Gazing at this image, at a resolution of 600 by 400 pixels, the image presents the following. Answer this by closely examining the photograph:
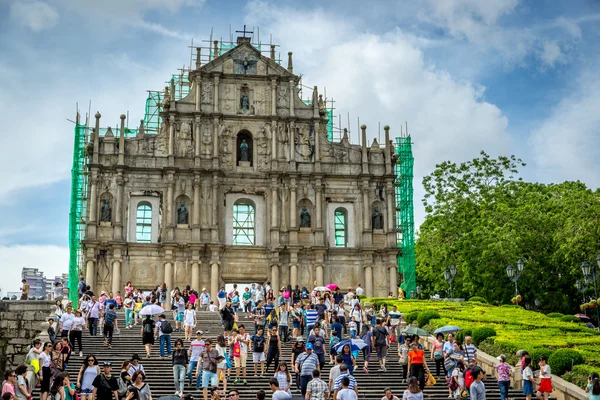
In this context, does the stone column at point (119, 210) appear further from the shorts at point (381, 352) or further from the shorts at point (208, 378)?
the shorts at point (208, 378)

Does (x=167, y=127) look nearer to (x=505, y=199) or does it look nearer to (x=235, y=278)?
(x=235, y=278)

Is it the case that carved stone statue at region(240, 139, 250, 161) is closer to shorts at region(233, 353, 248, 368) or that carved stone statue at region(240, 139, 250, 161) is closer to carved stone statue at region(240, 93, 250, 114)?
carved stone statue at region(240, 93, 250, 114)

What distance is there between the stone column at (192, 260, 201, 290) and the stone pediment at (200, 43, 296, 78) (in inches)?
473

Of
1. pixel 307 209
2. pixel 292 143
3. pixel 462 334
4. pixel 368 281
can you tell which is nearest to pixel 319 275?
pixel 368 281

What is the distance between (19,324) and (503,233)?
2585 centimetres

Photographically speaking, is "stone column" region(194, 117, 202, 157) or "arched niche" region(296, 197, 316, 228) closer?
"stone column" region(194, 117, 202, 157)

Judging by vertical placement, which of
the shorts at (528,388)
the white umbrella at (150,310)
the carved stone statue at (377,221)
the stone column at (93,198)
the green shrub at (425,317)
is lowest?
the shorts at (528,388)

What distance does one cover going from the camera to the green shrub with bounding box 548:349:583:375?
2362 cm

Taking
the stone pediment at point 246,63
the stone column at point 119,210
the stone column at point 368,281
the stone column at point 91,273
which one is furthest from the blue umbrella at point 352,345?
the stone pediment at point 246,63

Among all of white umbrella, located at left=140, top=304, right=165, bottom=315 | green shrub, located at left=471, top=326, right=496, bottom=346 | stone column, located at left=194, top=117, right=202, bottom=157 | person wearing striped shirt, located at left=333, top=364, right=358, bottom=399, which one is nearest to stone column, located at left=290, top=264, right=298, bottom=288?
stone column, located at left=194, top=117, right=202, bottom=157

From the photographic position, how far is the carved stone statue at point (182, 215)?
47031mm

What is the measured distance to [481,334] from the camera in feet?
93.8

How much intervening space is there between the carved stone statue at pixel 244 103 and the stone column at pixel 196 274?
9855 mm

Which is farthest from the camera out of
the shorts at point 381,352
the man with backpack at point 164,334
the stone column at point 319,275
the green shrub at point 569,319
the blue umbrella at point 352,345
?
the stone column at point 319,275
